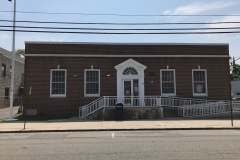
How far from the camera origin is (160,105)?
24.8 m

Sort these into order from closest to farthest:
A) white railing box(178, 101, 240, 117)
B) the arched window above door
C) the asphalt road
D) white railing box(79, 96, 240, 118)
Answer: the asphalt road, white railing box(79, 96, 240, 118), white railing box(178, 101, 240, 117), the arched window above door

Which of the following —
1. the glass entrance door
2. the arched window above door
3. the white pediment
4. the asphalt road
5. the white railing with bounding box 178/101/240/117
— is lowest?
the asphalt road

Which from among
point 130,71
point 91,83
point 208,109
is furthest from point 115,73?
point 208,109

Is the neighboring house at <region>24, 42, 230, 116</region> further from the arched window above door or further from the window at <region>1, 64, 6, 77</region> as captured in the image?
the window at <region>1, 64, 6, 77</region>

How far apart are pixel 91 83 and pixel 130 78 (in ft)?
11.3

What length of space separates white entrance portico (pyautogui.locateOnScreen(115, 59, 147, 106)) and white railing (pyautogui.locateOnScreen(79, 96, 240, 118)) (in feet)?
2.87

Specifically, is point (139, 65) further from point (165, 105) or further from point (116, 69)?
point (165, 105)

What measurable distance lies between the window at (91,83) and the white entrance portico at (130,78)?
6.08 ft

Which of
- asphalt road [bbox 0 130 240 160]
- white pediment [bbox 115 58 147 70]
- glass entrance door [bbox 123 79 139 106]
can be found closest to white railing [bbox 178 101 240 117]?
glass entrance door [bbox 123 79 139 106]

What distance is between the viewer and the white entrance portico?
2712 centimetres

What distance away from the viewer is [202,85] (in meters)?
28.5

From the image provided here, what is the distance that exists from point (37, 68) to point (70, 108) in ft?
14.7

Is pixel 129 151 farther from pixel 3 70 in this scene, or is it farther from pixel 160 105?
pixel 3 70

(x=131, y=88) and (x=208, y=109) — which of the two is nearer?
(x=208, y=109)
